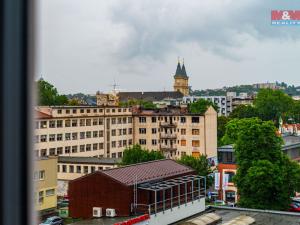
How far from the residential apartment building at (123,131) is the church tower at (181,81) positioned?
63.2ft

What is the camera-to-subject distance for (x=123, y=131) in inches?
420

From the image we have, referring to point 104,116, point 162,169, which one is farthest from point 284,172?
point 104,116

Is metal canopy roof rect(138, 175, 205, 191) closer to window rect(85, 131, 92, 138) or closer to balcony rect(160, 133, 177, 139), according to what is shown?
window rect(85, 131, 92, 138)

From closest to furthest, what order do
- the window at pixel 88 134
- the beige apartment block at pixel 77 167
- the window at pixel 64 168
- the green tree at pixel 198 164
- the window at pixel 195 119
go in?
1. the green tree at pixel 198 164
2. the beige apartment block at pixel 77 167
3. the window at pixel 64 168
4. the window at pixel 88 134
5. the window at pixel 195 119

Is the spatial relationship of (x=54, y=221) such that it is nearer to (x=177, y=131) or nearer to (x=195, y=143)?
(x=195, y=143)

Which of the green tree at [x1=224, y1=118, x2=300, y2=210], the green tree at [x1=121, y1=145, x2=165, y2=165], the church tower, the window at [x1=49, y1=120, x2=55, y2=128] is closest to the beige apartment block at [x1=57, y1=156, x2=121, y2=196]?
the green tree at [x1=121, y1=145, x2=165, y2=165]

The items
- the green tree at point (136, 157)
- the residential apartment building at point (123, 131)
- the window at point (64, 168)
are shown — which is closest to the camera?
the green tree at point (136, 157)

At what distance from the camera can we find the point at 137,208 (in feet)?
12.9

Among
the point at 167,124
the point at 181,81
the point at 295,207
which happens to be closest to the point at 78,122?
the point at 167,124

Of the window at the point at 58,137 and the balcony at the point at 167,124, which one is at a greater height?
the balcony at the point at 167,124

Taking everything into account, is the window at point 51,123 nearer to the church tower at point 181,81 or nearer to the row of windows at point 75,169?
the row of windows at point 75,169

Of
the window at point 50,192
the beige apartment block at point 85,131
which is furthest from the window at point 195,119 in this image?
the window at point 50,192

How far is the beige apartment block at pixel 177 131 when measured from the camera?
9.82 metres

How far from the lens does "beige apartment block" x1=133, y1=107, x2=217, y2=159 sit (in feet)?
32.2
